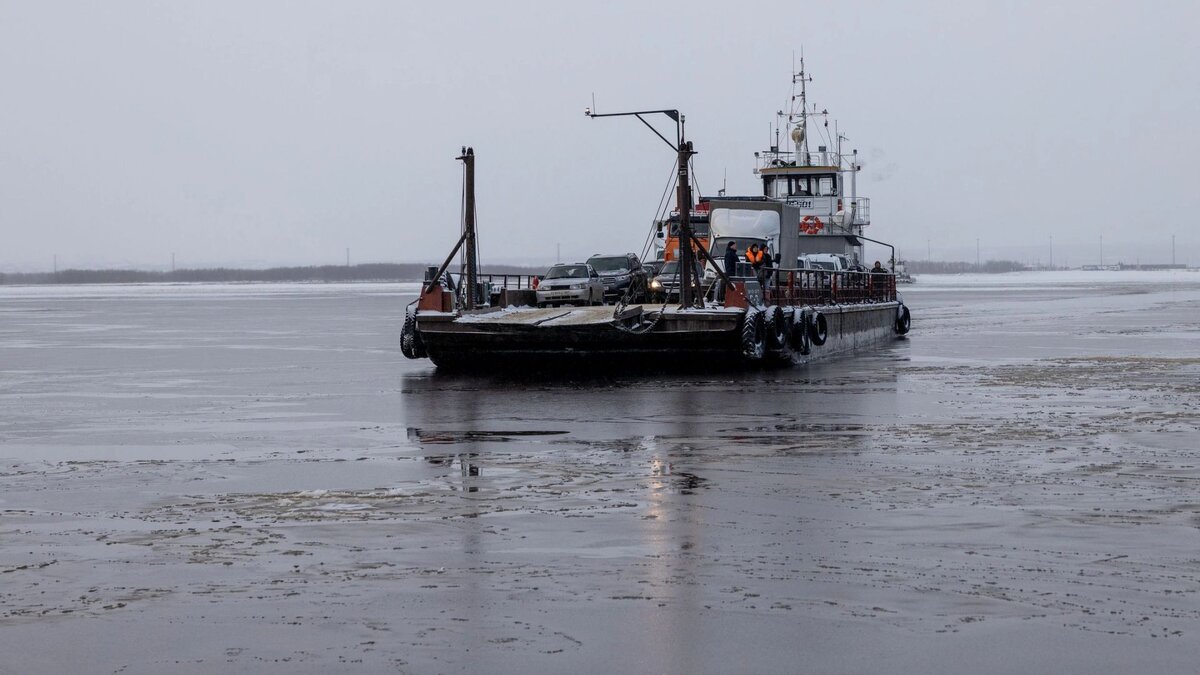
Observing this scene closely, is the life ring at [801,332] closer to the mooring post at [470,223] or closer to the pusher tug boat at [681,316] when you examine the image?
the pusher tug boat at [681,316]

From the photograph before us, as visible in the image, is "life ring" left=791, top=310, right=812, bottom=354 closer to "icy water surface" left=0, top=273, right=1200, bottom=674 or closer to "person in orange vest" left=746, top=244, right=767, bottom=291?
"person in orange vest" left=746, top=244, right=767, bottom=291

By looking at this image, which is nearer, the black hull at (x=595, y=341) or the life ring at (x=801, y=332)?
the black hull at (x=595, y=341)

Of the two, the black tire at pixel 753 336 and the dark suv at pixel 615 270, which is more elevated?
the dark suv at pixel 615 270

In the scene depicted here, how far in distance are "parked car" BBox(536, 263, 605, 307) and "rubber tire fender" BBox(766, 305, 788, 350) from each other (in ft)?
22.2

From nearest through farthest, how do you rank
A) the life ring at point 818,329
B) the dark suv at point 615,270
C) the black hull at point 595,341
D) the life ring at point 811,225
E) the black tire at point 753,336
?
the black hull at point 595,341, the black tire at point 753,336, the life ring at point 818,329, the dark suv at point 615,270, the life ring at point 811,225

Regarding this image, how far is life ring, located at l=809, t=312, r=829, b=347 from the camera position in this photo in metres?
28.2

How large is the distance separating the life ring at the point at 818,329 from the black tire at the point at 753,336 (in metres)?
3.37

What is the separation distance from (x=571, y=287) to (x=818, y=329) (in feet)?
21.3

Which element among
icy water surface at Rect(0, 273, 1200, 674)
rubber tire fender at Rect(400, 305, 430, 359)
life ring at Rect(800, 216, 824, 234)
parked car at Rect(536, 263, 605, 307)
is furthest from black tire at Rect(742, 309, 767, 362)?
life ring at Rect(800, 216, 824, 234)

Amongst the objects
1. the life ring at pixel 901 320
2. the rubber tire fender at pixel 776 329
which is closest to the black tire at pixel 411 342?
the rubber tire fender at pixel 776 329

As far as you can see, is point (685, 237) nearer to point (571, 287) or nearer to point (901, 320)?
point (571, 287)

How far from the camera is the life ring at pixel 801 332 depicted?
26859mm

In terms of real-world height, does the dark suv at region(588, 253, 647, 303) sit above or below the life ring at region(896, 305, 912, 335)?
above

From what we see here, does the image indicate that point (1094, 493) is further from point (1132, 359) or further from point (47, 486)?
point (1132, 359)
